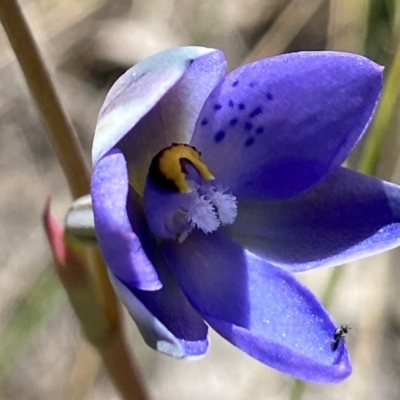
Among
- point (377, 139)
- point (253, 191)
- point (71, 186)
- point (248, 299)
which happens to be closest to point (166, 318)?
point (248, 299)

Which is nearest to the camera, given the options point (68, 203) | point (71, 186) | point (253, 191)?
point (253, 191)

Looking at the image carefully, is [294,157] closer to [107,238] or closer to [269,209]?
[269,209]

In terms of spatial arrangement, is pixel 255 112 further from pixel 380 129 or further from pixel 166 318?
pixel 380 129

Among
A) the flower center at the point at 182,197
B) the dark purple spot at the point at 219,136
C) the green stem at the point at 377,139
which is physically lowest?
the green stem at the point at 377,139

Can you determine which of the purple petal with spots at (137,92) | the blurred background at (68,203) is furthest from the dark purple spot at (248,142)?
the blurred background at (68,203)

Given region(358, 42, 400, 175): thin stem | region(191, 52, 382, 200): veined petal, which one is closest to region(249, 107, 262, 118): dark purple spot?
region(191, 52, 382, 200): veined petal

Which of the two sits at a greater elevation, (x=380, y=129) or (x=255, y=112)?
(x=255, y=112)

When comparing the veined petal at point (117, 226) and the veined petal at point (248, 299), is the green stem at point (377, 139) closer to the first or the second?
the veined petal at point (248, 299)

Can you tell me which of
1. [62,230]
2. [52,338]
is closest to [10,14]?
[62,230]
